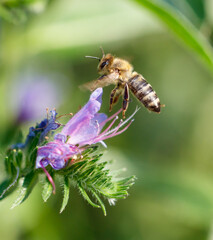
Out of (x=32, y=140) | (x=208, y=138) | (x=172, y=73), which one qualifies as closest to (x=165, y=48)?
(x=172, y=73)

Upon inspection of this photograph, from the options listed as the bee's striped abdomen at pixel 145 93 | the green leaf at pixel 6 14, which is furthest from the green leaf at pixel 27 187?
the green leaf at pixel 6 14

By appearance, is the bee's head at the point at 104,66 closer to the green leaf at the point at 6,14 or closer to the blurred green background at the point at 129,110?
the blurred green background at the point at 129,110

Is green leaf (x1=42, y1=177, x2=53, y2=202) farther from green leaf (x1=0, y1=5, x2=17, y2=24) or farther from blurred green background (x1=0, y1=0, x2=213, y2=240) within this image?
green leaf (x1=0, y1=5, x2=17, y2=24)

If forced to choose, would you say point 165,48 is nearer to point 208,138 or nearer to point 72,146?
point 208,138

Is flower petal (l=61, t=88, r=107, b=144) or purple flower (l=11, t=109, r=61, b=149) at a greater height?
purple flower (l=11, t=109, r=61, b=149)

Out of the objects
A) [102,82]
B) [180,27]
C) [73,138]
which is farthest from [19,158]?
[180,27]

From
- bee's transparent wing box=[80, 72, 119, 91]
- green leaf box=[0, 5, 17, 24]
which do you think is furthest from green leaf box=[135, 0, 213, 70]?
green leaf box=[0, 5, 17, 24]

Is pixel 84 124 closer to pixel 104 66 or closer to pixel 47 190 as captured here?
pixel 47 190
